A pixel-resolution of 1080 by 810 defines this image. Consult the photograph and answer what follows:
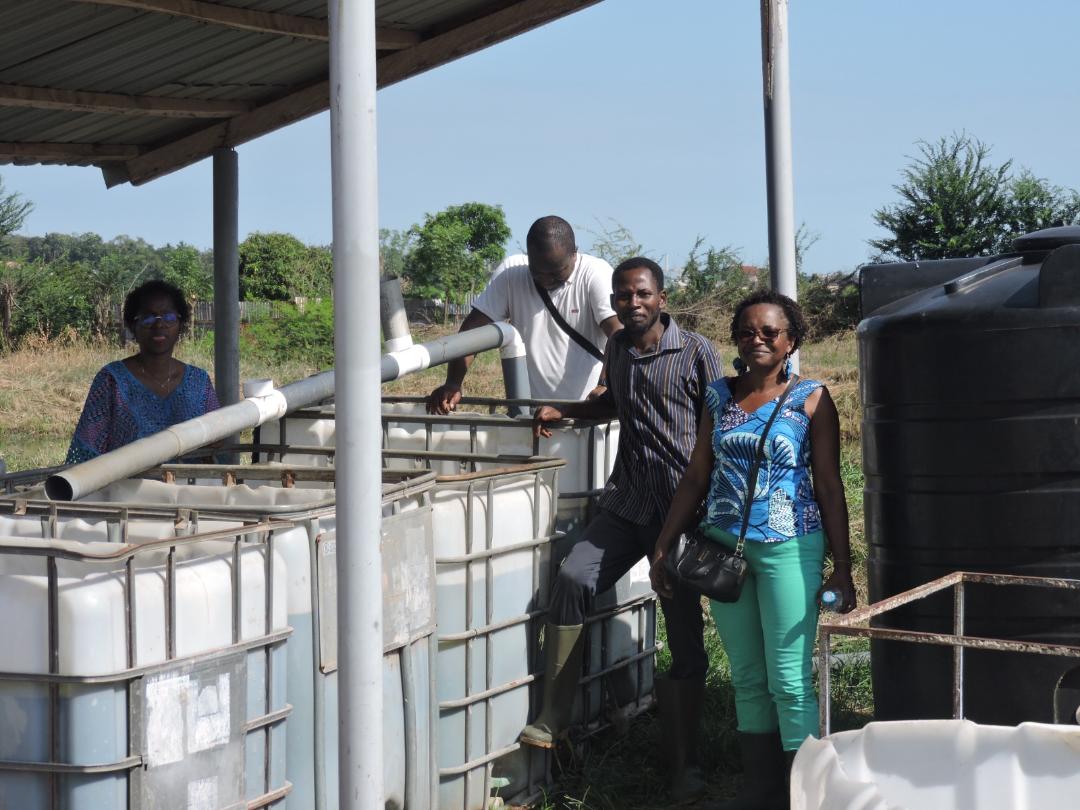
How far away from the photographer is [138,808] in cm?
261

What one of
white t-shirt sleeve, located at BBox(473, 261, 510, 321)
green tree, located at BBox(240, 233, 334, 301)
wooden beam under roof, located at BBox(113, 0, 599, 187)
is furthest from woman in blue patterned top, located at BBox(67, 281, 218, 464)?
green tree, located at BBox(240, 233, 334, 301)

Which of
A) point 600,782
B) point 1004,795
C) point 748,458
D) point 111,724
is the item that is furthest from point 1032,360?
point 111,724

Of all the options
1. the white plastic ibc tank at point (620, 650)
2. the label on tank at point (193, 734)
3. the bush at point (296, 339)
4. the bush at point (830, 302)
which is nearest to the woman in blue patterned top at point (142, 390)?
the white plastic ibc tank at point (620, 650)

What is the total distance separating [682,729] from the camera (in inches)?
166

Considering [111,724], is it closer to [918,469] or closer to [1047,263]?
[918,469]

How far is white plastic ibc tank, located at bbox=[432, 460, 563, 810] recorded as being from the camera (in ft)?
12.1

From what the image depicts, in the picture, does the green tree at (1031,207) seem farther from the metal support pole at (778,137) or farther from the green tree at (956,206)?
the metal support pole at (778,137)

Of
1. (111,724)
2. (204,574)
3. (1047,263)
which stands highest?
(1047,263)

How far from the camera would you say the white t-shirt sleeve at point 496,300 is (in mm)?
5047

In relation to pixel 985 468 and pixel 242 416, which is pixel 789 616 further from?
pixel 242 416

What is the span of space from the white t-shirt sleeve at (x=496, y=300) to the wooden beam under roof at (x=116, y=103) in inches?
71.6

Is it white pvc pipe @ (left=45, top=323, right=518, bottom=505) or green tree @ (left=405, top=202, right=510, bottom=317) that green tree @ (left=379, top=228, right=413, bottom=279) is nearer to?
green tree @ (left=405, top=202, right=510, bottom=317)

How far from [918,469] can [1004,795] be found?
4.51 ft

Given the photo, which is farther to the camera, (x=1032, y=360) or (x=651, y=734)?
(x=651, y=734)
